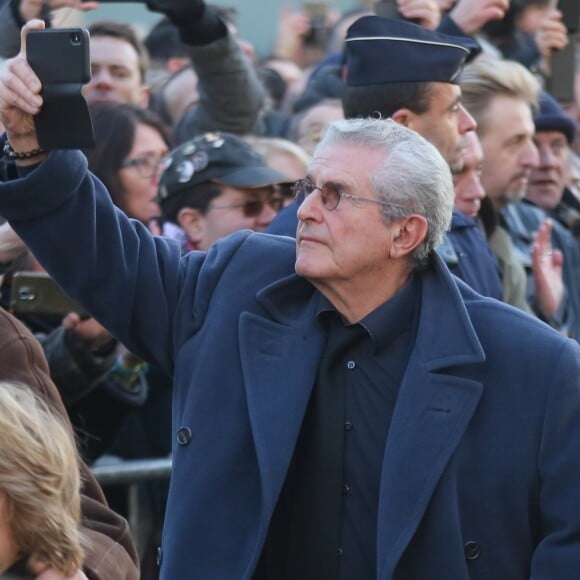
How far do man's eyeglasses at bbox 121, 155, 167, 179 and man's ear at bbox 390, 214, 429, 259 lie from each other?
7.05ft

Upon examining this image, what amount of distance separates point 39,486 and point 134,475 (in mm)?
2212

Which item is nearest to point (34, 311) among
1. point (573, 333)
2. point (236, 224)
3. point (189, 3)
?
point (236, 224)

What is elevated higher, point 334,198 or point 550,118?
point 334,198

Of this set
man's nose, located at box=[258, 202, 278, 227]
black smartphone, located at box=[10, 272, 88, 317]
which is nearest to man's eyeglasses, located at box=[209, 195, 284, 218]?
man's nose, located at box=[258, 202, 278, 227]

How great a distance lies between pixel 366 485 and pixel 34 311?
1.46 metres

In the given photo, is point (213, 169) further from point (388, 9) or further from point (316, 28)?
point (316, 28)

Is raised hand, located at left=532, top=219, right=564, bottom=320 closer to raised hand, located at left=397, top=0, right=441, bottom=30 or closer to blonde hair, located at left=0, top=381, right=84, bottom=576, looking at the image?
raised hand, located at left=397, top=0, right=441, bottom=30

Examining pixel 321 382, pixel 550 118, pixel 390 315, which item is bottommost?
pixel 550 118

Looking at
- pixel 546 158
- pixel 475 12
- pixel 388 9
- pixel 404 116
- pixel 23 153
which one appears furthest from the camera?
pixel 546 158

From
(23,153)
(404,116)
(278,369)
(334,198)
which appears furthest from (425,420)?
(404,116)

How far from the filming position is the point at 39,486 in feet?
10.5

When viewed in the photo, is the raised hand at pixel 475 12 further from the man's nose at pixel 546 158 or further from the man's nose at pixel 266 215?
the man's nose at pixel 546 158

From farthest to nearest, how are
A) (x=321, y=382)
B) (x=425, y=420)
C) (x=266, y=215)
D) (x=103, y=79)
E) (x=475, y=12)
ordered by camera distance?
(x=103, y=79) → (x=475, y=12) → (x=266, y=215) → (x=321, y=382) → (x=425, y=420)

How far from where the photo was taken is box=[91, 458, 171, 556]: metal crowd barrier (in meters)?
5.32
